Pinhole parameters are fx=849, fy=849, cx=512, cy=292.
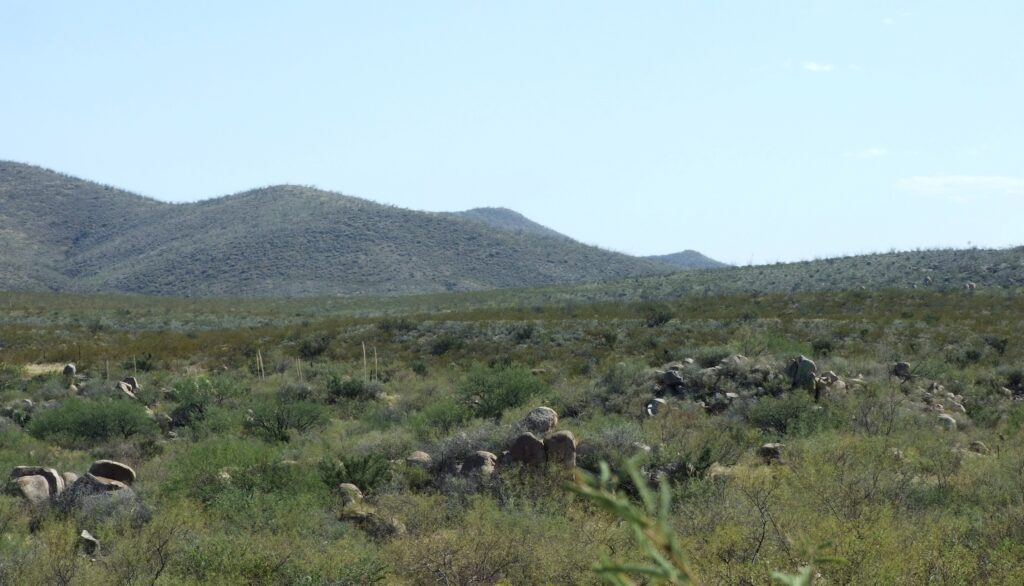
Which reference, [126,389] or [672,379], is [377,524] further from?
[126,389]

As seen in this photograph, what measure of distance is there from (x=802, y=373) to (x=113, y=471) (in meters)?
12.3

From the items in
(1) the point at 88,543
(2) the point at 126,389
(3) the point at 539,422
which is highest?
(3) the point at 539,422

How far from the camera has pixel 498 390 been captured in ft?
57.2

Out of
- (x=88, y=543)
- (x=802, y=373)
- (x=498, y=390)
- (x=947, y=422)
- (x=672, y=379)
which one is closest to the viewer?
(x=88, y=543)

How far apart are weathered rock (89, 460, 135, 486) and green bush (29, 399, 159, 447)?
16.2 ft

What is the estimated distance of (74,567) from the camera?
768 cm

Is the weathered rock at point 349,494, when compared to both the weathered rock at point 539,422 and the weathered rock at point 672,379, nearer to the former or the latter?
the weathered rock at point 539,422

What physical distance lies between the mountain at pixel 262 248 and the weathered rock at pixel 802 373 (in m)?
76.1

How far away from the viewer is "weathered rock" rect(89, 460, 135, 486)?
11953 millimetres

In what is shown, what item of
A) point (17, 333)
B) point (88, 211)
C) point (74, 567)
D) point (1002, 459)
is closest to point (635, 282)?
point (17, 333)

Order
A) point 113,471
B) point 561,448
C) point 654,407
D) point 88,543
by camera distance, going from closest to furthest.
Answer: point 88,543
point 561,448
point 113,471
point 654,407

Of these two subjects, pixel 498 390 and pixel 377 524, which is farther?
pixel 498 390

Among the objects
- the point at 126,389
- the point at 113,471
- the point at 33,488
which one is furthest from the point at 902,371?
the point at 126,389

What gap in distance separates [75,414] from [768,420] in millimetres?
13524
